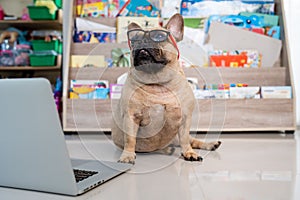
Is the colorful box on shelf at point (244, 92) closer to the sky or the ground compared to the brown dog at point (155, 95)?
closer to the ground

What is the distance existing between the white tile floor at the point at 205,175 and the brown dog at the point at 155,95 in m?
0.08

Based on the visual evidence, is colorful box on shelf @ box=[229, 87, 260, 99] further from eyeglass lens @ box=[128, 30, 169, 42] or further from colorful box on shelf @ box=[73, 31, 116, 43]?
eyeglass lens @ box=[128, 30, 169, 42]

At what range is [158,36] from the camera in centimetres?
108

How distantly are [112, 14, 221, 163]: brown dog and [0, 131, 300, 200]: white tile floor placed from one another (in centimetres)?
8

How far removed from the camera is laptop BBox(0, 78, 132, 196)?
2.18 feet

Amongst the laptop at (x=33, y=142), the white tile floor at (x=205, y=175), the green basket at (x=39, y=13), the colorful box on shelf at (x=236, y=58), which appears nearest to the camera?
the laptop at (x=33, y=142)

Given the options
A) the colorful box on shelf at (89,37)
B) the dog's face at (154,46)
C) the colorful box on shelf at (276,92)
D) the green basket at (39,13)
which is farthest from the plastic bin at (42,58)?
the dog's face at (154,46)

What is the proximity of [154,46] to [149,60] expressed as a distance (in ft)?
0.15

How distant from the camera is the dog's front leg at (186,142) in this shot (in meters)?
1.19

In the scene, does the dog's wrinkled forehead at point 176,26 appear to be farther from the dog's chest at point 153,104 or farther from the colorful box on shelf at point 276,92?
the colorful box on shelf at point 276,92

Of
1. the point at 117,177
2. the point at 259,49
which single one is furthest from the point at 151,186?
the point at 259,49

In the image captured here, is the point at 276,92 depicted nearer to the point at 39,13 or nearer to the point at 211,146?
the point at 211,146

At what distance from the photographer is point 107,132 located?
1374 mm

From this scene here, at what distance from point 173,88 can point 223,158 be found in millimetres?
307
